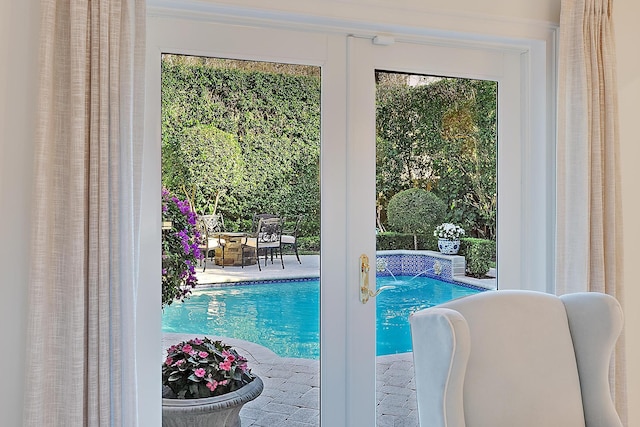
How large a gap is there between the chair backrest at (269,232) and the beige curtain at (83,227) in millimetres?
578

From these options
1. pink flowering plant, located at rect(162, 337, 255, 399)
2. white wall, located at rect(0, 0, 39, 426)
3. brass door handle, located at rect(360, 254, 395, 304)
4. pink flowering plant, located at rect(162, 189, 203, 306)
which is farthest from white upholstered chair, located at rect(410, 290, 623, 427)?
white wall, located at rect(0, 0, 39, 426)

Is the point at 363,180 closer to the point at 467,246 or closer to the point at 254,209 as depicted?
the point at 254,209

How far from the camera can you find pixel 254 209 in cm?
232

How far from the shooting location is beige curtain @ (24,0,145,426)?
5.88 feet

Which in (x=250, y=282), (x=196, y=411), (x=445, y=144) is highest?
(x=445, y=144)

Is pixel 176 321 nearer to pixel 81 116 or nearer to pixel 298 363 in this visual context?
pixel 298 363

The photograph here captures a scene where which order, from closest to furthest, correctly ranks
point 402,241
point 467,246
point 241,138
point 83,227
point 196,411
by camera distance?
point 83,227, point 196,411, point 241,138, point 402,241, point 467,246

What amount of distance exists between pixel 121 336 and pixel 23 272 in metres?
0.38

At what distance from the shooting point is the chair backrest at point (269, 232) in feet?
7.66

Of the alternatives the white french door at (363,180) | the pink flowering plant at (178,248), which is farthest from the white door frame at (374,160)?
the pink flowering plant at (178,248)

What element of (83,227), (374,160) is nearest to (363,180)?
(374,160)

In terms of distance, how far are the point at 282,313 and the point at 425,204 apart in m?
0.79

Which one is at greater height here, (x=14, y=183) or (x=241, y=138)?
(x=241, y=138)

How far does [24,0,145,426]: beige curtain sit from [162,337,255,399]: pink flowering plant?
0.32 metres
